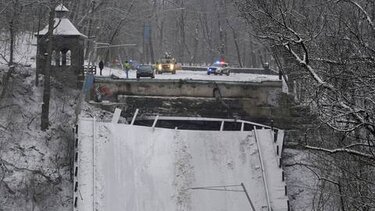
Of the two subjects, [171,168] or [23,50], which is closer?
[171,168]

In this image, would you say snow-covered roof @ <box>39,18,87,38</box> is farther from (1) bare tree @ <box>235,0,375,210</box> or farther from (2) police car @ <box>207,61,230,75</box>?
(1) bare tree @ <box>235,0,375,210</box>

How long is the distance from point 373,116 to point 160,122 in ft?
76.8

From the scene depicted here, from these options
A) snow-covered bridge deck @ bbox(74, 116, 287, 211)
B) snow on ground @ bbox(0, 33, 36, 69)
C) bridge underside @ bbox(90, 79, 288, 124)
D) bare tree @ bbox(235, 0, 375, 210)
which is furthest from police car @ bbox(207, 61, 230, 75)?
bare tree @ bbox(235, 0, 375, 210)

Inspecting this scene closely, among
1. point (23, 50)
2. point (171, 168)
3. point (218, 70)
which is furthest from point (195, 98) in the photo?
point (218, 70)

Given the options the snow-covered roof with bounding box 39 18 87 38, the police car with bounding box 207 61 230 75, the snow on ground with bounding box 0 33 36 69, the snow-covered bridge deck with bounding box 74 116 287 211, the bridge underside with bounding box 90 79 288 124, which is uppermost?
the snow-covered roof with bounding box 39 18 87 38

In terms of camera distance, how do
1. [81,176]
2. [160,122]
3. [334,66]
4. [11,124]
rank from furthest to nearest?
[160,122]
[11,124]
[81,176]
[334,66]

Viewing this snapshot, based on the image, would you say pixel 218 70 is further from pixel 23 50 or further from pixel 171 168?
pixel 171 168

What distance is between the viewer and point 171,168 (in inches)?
995

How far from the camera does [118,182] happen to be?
23.3 metres

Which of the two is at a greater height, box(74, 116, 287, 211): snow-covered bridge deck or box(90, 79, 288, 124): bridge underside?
box(90, 79, 288, 124): bridge underside

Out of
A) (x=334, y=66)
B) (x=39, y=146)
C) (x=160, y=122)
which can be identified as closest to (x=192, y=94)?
(x=160, y=122)

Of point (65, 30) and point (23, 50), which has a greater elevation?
A: point (65, 30)

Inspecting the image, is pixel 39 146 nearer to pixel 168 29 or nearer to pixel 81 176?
pixel 81 176

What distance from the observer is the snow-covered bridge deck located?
22953mm
